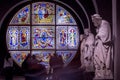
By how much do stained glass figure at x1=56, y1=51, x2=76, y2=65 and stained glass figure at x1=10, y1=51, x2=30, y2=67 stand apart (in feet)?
5.75

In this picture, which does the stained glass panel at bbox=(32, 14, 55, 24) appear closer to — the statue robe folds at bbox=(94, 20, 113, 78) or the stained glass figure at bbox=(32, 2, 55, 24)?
the stained glass figure at bbox=(32, 2, 55, 24)

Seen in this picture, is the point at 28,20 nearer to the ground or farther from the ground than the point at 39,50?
farther from the ground

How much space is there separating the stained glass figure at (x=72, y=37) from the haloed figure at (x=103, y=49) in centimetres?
1201

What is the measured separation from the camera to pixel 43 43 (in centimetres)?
2230

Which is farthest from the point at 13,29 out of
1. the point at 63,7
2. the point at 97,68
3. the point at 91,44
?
the point at 97,68

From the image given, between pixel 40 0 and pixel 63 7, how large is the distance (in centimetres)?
130

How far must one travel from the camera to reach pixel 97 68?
10.1m

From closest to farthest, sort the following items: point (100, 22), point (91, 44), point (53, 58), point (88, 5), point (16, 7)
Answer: point (100, 22) < point (91, 44) < point (88, 5) < point (53, 58) < point (16, 7)

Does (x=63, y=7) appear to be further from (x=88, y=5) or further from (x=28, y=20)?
(x=88, y=5)

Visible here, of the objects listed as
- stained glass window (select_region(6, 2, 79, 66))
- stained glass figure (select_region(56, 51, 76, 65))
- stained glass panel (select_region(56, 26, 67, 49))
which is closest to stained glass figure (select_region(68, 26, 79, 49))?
stained glass window (select_region(6, 2, 79, 66))

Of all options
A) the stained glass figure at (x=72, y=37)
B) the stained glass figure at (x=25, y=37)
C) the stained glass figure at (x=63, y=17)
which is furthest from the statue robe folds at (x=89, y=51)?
the stained glass figure at (x=25, y=37)

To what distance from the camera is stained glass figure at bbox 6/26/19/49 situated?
21812mm

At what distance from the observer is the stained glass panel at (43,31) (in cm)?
2220

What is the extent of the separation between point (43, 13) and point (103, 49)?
1287cm
